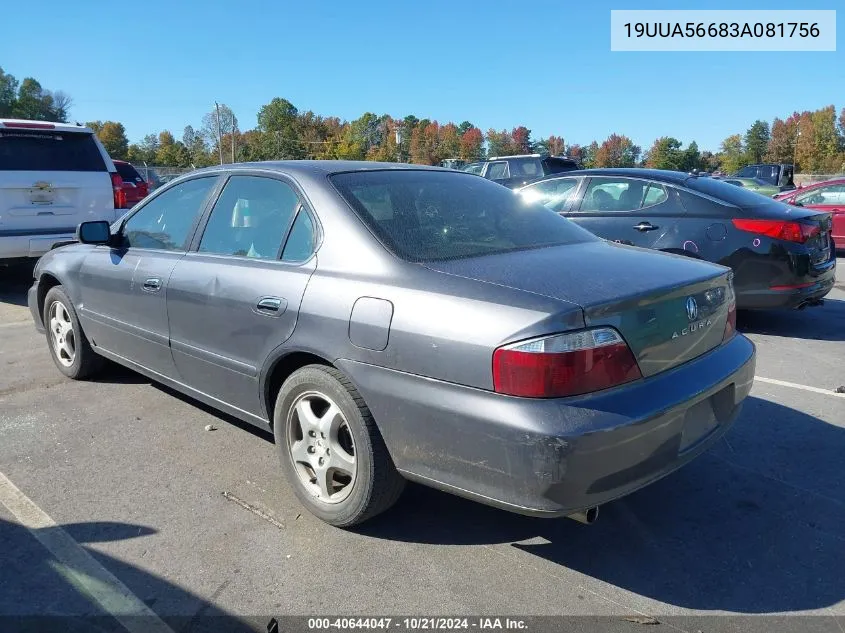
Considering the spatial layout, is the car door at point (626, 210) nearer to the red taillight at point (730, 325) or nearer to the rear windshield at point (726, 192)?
the rear windshield at point (726, 192)

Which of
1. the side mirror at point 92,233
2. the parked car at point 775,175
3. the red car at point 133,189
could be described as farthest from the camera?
the parked car at point 775,175

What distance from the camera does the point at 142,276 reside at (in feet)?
13.1

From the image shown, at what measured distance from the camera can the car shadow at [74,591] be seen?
2.34m

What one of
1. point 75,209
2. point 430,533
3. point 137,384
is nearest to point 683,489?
point 430,533

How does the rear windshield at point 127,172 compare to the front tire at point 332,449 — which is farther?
the rear windshield at point 127,172

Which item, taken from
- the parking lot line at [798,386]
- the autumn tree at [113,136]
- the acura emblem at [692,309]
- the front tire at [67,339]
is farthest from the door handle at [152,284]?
the autumn tree at [113,136]

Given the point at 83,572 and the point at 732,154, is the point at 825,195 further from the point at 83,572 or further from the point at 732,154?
the point at 732,154

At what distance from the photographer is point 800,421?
4129 mm

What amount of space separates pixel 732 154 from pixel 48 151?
101688 millimetres

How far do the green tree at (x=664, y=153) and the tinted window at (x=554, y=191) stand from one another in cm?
7298

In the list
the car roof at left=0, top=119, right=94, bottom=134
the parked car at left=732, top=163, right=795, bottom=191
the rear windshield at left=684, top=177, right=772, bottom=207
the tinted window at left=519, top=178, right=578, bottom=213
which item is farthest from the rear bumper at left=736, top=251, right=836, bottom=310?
the parked car at left=732, top=163, right=795, bottom=191

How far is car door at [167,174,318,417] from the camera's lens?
308 cm

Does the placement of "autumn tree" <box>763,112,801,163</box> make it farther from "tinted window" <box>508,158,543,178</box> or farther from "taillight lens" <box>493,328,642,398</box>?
"taillight lens" <box>493,328,642,398</box>

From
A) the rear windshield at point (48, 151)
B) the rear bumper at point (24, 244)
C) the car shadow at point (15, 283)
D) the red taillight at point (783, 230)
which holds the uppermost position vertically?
the rear windshield at point (48, 151)
